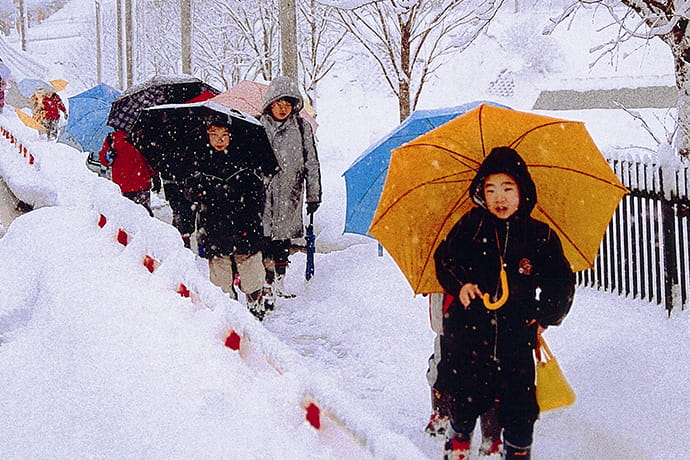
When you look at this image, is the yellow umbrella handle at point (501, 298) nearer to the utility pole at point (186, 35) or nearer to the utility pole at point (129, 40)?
the utility pole at point (186, 35)

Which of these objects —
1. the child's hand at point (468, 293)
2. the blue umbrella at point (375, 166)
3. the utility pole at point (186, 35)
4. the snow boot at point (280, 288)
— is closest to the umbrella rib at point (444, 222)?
the child's hand at point (468, 293)

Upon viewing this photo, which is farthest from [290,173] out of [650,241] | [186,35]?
[186,35]

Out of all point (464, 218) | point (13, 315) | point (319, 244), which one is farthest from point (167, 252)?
point (319, 244)

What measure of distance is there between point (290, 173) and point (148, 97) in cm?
190

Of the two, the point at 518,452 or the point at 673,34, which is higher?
the point at 673,34

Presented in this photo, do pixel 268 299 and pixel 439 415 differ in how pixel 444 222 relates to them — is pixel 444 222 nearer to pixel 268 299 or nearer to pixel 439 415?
pixel 439 415

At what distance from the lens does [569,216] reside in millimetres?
3389

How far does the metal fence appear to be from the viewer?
5168 millimetres

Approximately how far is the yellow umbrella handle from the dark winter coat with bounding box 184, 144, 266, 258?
10.2 feet

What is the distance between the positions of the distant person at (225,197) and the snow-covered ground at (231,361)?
1.87 ft

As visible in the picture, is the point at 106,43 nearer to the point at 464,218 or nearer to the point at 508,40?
the point at 508,40

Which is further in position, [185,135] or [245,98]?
[245,98]

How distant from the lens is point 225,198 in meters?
5.79

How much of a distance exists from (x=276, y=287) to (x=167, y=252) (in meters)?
→ 3.08
